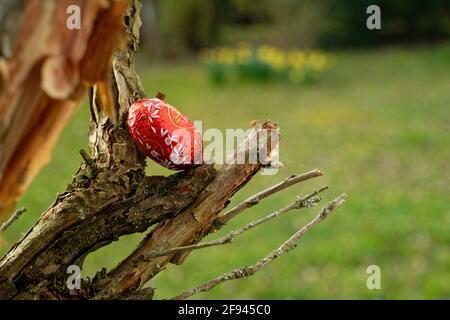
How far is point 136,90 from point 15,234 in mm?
3339

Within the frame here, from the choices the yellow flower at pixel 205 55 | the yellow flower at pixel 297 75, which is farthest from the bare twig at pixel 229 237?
the yellow flower at pixel 205 55

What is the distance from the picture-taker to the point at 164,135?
1192mm

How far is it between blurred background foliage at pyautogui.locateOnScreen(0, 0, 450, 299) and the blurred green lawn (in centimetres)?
1

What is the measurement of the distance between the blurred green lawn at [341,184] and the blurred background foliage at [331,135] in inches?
0.5

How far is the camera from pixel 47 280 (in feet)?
3.63

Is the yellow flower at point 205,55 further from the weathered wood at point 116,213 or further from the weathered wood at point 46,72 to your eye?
the weathered wood at point 46,72

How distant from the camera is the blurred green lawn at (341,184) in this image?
12.6 feet

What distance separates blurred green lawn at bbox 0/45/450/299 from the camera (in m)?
3.84

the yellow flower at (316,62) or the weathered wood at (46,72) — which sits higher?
the yellow flower at (316,62)

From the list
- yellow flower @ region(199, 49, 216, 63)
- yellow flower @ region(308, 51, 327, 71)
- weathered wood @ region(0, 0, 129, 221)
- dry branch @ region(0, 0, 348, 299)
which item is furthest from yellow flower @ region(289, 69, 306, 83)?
weathered wood @ region(0, 0, 129, 221)

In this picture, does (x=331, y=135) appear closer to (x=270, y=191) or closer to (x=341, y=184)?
(x=341, y=184)

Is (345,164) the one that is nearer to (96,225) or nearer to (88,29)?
(96,225)

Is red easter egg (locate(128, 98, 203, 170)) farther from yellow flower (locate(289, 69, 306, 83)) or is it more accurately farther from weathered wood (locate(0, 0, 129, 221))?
yellow flower (locate(289, 69, 306, 83))

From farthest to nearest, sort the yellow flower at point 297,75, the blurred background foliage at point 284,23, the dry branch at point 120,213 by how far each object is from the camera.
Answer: the blurred background foliage at point 284,23, the yellow flower at point 297,75, the dry branch at point 120,213
